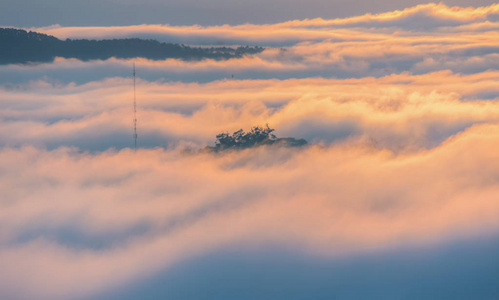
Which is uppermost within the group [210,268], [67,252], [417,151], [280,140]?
[417,151]

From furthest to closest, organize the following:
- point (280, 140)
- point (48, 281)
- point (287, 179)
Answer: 1. point (287, 179)
2. point (48, 281)
3. point (280, 140)

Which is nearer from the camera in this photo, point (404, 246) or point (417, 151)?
point (404, 246)

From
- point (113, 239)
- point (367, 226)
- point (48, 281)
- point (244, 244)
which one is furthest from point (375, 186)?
point (48, 281)

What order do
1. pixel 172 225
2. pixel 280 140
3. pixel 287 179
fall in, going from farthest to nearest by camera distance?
pixel 287 179
pixel 172 225
pixel 280 140

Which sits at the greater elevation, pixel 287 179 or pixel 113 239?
pixel 287 179

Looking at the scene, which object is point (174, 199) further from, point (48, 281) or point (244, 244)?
point (48, 281)

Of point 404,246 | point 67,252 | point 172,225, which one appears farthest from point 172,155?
point 404,246

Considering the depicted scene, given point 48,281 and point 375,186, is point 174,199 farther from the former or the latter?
point 375,186

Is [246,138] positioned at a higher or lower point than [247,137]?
lower

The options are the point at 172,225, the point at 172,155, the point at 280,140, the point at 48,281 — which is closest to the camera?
the point at 280,140
